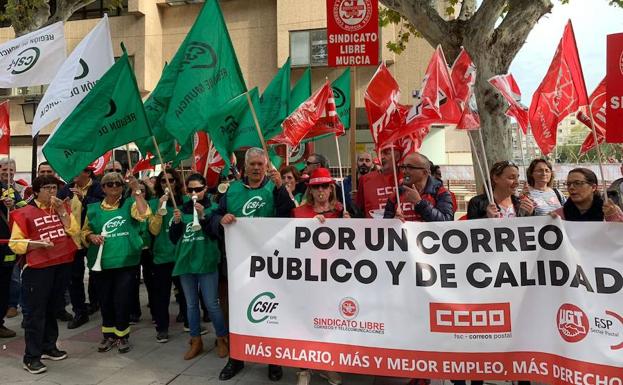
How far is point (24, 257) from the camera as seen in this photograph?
5129 millimetres

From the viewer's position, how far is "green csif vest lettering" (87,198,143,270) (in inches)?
207

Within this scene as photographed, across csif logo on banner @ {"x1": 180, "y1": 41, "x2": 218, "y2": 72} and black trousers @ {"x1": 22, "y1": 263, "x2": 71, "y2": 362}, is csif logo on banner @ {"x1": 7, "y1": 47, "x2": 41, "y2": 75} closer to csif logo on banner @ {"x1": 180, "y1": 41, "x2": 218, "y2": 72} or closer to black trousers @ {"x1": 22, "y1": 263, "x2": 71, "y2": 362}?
csif logo on banner @ {"x1": 180, "y1": 41, "x2": 218, "y2": 72}

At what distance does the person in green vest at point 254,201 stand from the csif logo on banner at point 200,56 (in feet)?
3.66

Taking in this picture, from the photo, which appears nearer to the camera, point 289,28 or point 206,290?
point 206,290

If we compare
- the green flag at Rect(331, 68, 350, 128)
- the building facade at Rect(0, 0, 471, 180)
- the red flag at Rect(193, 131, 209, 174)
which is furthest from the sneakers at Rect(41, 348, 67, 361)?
the building facade at Rect(0, 0, 471, 180)

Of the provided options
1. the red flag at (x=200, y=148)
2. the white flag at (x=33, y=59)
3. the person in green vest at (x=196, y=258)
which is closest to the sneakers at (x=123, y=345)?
the person in green vest at (x=196, y=258)

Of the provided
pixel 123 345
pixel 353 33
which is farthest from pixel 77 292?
pixel 353 33

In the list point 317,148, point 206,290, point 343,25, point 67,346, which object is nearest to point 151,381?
point 206,290

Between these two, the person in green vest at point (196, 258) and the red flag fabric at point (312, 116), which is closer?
the person in green vest at point (196, 258)

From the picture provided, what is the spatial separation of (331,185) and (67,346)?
3.57 m

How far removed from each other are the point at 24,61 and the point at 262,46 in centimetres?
1481

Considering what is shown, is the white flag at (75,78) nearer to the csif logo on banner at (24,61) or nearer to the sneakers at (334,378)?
the csif logo on banner at (24,61)

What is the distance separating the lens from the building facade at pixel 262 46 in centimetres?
1919

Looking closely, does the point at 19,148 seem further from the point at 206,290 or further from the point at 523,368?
the point at 523,368
